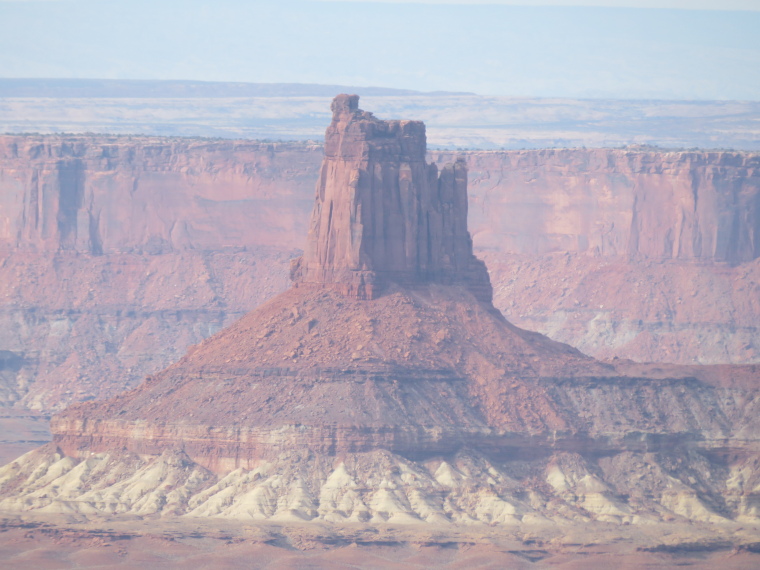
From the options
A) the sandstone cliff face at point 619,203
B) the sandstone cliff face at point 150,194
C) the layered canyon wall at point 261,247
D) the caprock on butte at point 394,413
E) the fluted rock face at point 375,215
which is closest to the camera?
the caprock on butte at point 394,413

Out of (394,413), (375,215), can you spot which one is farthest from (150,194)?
(394,413)

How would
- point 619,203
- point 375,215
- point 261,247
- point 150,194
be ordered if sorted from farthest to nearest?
point 261,247 → point 619,203 → point 150,194 → point 375,215

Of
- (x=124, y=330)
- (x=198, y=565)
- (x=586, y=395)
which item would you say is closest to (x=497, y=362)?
(x=586, y=395)

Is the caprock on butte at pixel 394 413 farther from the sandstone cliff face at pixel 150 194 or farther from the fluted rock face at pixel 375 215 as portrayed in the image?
the sandstone cliff face at pixel 150 194

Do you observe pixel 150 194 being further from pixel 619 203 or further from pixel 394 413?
pixel 394 413

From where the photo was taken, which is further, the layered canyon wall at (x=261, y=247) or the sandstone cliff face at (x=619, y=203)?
the sandstone cliff face at (x=619, y=203)

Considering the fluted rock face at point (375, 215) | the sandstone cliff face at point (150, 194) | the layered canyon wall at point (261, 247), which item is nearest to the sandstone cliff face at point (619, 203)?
the layered canyon wall at point (261, 247)

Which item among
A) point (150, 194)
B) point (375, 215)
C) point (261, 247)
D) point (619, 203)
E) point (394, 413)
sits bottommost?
point (261, 247)
